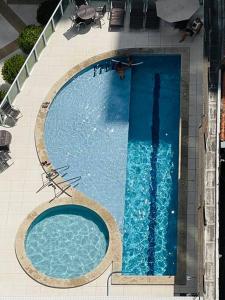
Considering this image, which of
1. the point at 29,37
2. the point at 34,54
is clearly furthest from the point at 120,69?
the point at 29,37

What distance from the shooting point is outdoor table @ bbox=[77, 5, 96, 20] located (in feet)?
124

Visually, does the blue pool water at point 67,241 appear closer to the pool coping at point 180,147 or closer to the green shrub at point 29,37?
the pool coping at point 180,147

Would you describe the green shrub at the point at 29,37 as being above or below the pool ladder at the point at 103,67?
above

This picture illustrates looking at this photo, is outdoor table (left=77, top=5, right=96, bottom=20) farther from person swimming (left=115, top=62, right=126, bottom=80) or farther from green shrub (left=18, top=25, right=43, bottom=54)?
person swimming (left=115, top=62, right=126, bottom=80)

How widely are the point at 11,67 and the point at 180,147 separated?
10022 mm

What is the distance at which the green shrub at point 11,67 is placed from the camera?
36.6 m

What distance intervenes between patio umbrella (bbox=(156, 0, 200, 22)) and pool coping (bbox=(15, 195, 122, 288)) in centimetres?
1065

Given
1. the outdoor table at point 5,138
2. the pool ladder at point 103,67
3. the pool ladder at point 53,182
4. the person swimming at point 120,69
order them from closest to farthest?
the pool ladder at point 53,182, the outdoor table at point 5,138, the person swimming at point 120,69, the pool ladder at point 103,67

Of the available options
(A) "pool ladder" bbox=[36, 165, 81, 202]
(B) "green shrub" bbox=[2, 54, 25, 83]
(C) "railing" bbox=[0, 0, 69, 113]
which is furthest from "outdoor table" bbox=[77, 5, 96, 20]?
(A) "pool ladder" bbox=[36, 165, 81, 202]

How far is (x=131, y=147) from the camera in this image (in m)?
34.3

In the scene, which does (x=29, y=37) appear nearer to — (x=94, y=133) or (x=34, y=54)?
(x=34, y=54)

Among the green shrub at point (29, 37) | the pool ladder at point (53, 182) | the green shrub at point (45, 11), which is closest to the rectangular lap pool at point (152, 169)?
the pool ladder at point (53, 182)

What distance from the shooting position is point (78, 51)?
123 ft

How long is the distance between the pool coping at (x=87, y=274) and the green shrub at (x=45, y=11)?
11160 mm
